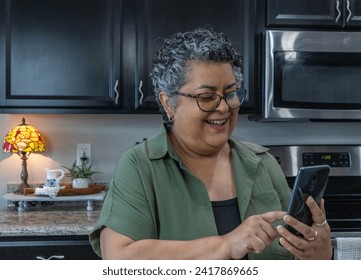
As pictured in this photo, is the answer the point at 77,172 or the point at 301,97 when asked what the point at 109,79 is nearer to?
the point at 77,172

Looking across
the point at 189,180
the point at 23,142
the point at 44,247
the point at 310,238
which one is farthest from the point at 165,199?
the point at 23,142

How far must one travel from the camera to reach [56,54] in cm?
231

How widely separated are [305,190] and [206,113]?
0.96 feet

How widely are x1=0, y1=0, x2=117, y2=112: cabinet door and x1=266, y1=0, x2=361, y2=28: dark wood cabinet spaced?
0.74 m

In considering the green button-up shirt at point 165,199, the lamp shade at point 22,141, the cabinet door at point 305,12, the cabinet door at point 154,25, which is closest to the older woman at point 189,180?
the green button-up shirt at point 165,199

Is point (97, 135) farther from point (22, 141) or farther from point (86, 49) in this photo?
point (86, 49)

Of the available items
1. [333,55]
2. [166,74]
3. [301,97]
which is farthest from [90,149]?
[166,74]

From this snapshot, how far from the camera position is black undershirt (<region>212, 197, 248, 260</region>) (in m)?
1.17

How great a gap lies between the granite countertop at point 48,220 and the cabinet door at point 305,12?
118cm

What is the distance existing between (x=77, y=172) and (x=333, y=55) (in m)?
1.28

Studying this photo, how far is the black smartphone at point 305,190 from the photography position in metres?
0.96

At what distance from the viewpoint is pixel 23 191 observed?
7.96ft

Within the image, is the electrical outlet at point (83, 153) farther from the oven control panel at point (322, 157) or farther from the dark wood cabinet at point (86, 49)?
the oven control panel at point (322, 157)
